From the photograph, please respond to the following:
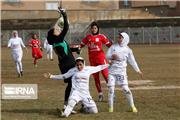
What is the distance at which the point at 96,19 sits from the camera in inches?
3068

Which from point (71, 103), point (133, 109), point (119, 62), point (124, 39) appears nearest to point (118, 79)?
point (119, 62)

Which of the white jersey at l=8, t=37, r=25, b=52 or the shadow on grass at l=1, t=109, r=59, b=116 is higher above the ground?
the white jersey at l=8, t=37, r=25, b=52

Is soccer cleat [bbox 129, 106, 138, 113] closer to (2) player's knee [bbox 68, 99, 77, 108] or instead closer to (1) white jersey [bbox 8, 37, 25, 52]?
(2) player's knee [bbox 68, 99, 77, 108]

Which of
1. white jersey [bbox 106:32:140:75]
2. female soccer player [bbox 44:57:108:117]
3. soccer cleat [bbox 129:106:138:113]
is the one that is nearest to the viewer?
female soccer player [bbox 44:57:108:117]

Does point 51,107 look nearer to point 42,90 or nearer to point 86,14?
point 42,90

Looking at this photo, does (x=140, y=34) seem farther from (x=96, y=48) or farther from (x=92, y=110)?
(x=92, y=110)

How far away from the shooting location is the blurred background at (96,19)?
234ft

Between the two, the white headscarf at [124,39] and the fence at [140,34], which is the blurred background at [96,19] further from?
the white headscarf at [124,39]

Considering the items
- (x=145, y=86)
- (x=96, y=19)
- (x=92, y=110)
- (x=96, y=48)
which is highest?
(x=96, y=19)

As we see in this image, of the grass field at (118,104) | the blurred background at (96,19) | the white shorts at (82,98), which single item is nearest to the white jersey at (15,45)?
the grass field at (118,104)

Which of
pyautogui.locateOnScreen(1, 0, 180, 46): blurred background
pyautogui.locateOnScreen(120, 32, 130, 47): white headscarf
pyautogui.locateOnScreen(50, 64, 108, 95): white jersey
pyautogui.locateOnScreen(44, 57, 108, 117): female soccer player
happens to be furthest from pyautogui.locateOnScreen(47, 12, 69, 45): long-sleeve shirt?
pyautogui.locateOnScreen(1, 0, 180, 46): blurred background

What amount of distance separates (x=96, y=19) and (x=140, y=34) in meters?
8.89

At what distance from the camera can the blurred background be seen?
71.2m

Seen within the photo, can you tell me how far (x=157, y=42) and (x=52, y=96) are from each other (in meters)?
A: 56.4
